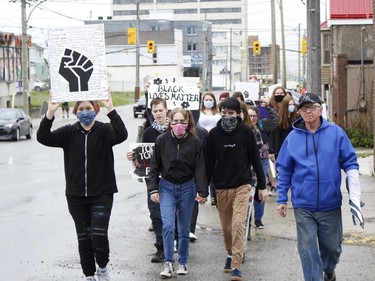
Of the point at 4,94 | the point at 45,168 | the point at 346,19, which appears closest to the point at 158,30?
the point at 4,94

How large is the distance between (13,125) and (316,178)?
29.4 metres

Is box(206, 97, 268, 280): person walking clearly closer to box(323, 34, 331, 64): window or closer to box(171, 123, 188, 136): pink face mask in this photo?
box(171, 123, 188, 136): pink face mask

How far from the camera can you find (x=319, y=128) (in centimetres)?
735

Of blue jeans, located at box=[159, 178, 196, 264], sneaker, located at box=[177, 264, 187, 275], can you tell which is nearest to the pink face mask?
blue jeans, located at box=[159, 178, 196, 264]

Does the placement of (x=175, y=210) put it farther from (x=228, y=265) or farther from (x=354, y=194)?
(x=354, y=194)

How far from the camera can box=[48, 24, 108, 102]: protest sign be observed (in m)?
8.02

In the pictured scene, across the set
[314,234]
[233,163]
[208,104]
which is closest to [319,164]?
[314,234]

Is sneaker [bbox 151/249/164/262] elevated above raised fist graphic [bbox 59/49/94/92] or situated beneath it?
situated beneath

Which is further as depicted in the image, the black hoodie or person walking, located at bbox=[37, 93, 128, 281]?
the black hoodie

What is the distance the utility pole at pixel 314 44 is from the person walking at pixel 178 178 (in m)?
11.6

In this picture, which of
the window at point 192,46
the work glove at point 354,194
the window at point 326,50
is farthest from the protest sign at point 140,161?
the window at point 192,46

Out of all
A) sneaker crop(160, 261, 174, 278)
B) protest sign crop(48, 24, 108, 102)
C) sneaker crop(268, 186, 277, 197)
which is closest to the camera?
protest sign crop(48, 24, 108, 102)

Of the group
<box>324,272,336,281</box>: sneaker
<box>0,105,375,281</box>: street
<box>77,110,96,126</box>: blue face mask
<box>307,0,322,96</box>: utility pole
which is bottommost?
<box>0,105,375,281</box>: street

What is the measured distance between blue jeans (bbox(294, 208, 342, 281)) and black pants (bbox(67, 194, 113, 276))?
1.84 m
